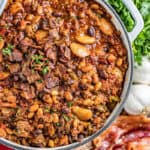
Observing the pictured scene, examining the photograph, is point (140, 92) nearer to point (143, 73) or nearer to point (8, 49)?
point (143, 73)

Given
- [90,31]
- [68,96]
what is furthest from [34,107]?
[90,31]

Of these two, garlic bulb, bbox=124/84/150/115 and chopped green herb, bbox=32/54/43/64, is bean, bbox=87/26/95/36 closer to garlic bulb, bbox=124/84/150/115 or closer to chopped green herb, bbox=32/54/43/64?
chopped green herb, bbox=32/54/43/64

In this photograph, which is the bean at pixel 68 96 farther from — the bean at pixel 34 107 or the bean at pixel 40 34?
the bean at pixel 40 34

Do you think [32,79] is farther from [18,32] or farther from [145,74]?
[145,74]

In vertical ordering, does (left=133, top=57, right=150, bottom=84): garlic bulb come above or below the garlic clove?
above

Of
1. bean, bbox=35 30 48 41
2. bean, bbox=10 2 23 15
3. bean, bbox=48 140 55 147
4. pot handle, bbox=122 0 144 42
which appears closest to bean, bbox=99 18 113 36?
pot handle, bbox=122 0 144 42

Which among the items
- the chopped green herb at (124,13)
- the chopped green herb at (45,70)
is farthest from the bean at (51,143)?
the chopped green herb at (124,13)
